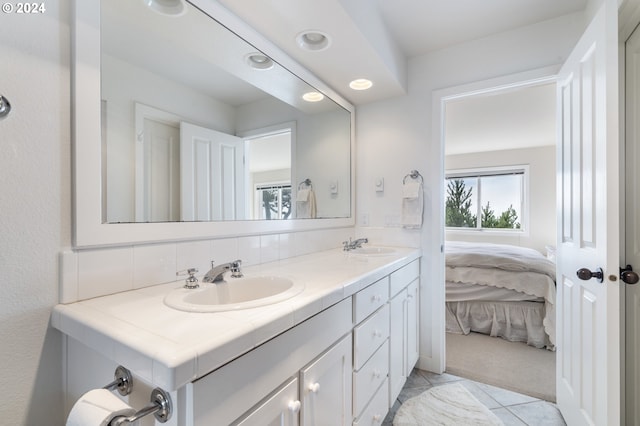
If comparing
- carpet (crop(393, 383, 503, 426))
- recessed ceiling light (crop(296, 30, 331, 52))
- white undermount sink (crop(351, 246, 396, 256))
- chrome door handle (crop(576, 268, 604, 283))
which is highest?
recessed ceiling light (crop(296, 30, 331, 52))

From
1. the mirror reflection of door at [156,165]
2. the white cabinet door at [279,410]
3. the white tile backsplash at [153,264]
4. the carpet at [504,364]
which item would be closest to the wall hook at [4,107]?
the mirror reflection of door at [156,165]

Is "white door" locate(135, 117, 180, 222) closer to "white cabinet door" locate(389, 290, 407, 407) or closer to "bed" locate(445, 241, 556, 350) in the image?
"white cabinet door" locate(389, 290, 407, 407)

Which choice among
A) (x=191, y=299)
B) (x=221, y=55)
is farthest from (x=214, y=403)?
(x=221, y=55)

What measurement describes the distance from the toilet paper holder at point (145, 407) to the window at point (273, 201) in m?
0.94

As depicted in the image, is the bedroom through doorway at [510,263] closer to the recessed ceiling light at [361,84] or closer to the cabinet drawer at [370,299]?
the recessed ceiling light at [361,84]

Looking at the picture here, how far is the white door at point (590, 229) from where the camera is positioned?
1.08m

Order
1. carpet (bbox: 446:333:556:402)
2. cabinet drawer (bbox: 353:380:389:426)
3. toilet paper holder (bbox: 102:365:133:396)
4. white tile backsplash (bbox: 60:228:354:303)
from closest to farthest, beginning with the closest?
toilet paper holder (bbox: 102:365:133:396)
white tile backsplash (bbox: 60:228:354:303)
cabinet drawer (bbox: 353:380:389:426)
carpet (bbox: 446:333:556:402)

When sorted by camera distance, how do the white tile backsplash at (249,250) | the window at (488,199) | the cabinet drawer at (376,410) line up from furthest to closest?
the window at (488,199) < the white tile backsplash at (249,250) < the cabinet drawer at (376,410)

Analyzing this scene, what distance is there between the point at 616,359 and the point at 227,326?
140 cm

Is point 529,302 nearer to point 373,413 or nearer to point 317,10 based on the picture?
point 373,413

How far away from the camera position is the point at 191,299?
3.19ft

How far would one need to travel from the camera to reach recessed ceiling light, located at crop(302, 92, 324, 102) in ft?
6.27

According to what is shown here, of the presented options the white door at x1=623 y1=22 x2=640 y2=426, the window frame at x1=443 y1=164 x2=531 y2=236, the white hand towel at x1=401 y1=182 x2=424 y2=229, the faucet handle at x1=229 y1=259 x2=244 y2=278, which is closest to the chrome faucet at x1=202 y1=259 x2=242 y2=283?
the faucet handle at x1=229 y1=259 x2=244 y2=278

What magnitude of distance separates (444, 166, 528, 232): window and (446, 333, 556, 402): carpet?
3.47 meters
